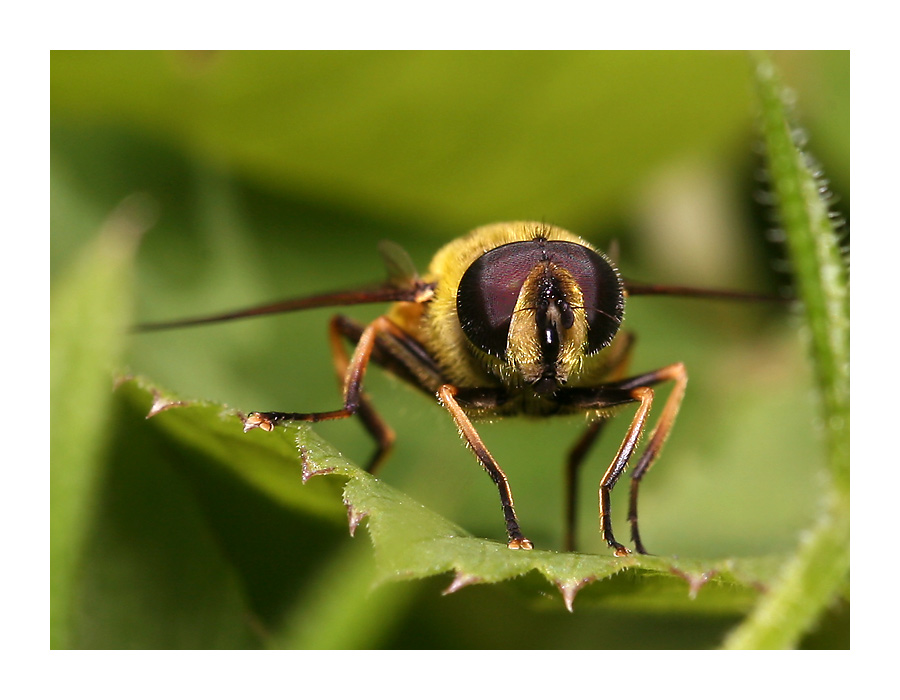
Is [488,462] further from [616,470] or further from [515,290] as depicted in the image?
[515,290]

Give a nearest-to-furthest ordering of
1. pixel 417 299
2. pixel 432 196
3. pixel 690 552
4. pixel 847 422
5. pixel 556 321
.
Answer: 1. pixel 556 321
2. pixel 847 422
3. pixel 417 299
4. pixel 690 552
5. pixel 432 196

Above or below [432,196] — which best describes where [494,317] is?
below

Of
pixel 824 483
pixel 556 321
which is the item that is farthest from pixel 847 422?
pixel 556 321

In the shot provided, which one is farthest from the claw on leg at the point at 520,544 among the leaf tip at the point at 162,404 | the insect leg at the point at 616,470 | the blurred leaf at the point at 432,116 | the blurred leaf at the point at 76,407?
the blurred leaf at the point at 432,116

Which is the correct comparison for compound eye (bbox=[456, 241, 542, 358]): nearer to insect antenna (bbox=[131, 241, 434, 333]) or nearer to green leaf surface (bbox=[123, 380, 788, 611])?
insect antenna (bbox=[131, 241, 434, 333])

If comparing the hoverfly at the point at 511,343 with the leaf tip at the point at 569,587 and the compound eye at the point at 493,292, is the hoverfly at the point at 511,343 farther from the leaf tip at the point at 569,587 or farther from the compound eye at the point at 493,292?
the leaf tip at the point at 569,587

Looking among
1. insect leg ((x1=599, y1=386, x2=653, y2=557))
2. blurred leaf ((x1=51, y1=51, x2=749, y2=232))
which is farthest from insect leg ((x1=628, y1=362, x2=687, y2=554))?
blurred leaf ((x1=51, y1=51, x2=749, y2=232))
